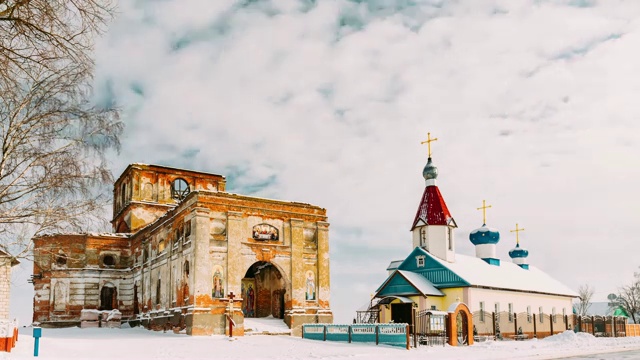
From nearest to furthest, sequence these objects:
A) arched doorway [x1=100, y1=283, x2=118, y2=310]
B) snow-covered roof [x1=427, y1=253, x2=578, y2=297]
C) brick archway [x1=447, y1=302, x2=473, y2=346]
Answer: brick archway [x1=447, y1=302, x2=473, y2=346]
snow-covered roof [x1=427, y1=253, x2=578, y2=297]
arched doorway [x1=100, y1=283, x2=118, y2=310]

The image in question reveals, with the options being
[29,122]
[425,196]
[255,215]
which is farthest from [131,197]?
[29,122]

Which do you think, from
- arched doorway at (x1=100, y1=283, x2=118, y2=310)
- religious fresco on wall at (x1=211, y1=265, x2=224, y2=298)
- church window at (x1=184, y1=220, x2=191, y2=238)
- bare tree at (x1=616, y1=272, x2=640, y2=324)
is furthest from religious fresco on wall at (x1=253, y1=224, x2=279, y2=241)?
bare tree at (x1=616, y1=272, x2=640, y2=324)

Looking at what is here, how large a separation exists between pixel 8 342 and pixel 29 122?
786 centimetres

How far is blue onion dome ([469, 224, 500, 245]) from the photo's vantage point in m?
48.2

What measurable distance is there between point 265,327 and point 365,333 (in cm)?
831

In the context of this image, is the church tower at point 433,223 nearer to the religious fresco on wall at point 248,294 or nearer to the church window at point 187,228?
the religious fresco on wall at point 248,294

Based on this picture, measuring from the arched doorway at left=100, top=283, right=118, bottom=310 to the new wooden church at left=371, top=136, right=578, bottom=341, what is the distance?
19789 millimetres

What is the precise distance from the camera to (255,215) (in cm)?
3459

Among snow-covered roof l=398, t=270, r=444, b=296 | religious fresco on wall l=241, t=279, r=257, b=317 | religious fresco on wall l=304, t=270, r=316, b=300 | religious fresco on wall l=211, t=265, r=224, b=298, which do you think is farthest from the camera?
religious fresco on wall l=241, t=279, r=257, b=317

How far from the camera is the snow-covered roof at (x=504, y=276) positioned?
133 ft

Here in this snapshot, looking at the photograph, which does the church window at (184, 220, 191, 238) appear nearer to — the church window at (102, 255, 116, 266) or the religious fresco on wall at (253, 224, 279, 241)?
the religious fresco on wall at (253, 224, 279, 241)

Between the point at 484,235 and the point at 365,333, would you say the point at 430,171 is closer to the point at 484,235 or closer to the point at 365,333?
the point at 484,235

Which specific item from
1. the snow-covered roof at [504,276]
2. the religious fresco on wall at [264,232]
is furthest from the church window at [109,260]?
the snow-covered roof at [504,276]

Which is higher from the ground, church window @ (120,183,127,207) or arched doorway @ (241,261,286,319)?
church window @ (120,183,127,207)
